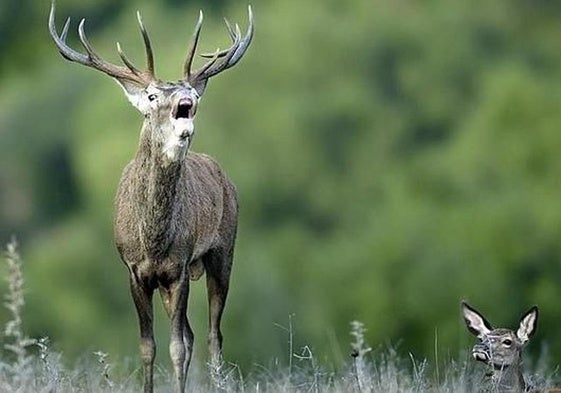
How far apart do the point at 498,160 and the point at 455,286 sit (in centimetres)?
443

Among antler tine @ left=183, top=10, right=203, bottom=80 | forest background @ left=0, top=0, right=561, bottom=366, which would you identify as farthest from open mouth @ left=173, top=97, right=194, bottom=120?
forest background @ left=0, top=0, right=561, bottom=366

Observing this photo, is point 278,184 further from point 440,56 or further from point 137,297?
point 137,297

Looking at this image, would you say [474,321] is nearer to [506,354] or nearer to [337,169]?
[506,354]

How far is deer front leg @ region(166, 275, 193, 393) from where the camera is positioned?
38.8ft

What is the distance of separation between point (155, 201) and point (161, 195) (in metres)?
0.05

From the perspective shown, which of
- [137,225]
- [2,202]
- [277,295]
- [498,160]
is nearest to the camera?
[137,225]

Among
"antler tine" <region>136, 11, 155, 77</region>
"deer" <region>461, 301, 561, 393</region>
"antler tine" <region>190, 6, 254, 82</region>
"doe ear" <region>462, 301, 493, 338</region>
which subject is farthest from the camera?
"doe ear" <region>462, 301, 493, 338</region>

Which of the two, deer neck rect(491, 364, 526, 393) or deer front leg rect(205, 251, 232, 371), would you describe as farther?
deer front leg rect(205, 251, 232, 371)

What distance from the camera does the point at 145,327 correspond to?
39.4 ft

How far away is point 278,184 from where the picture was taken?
123 ft

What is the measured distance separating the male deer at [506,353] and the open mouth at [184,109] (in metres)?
2.02

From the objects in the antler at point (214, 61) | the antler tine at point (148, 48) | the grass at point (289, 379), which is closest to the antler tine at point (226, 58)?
the antler at point (214, 61)

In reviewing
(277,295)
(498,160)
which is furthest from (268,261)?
(498,160)

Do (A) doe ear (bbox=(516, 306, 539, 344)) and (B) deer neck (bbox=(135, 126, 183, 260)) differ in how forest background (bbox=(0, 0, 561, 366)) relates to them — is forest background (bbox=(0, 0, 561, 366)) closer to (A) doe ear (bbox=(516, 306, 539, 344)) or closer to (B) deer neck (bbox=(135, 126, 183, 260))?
(A) doe ear (bbox=(516, 306, 539, 344))
